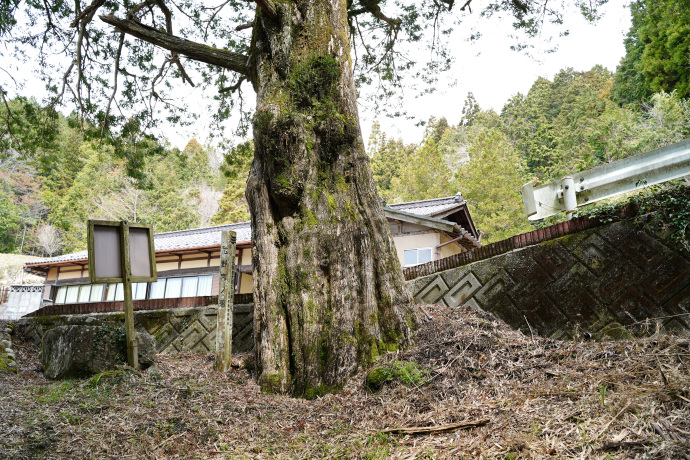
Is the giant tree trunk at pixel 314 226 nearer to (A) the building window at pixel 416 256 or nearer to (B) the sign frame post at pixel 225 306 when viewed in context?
(B) the sign frame post at pixel 225 306

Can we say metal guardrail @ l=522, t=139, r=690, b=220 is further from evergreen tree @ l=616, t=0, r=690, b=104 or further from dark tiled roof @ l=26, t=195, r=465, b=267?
evergreen tree @ l=616, t=0, r=690, b=104

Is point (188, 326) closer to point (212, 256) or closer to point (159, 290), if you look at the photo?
point (212, 256)

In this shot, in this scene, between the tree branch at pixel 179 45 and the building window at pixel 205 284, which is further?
the building window at pixel 205 284

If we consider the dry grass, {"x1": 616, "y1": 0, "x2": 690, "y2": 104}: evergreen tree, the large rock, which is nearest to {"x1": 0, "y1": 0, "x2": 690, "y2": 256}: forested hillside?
{"x1": 616, "y1": 0, "x2": 690, "y2": 104}: evergreen tree

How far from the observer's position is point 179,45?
20.7 feet

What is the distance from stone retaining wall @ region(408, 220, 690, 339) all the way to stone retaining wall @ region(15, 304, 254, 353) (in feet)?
12.2

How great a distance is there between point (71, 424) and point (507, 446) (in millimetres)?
3448

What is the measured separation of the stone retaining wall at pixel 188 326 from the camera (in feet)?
23.8

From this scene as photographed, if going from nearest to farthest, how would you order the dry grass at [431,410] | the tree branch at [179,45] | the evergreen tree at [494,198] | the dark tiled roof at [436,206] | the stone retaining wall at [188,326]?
the dry grass at [431,410] < the tree branch at [179,45] < the stone retaining wall at [188,326] < the dark tiled roof at [436,206] < the evergreen tree at [494,198]

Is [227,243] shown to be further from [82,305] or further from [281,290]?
[82,305]

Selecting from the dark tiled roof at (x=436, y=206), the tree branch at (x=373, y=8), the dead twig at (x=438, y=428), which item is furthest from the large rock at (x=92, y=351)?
the dark tiled roof at (x=436, y=206)

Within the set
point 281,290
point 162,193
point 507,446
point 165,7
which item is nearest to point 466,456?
point 507,446

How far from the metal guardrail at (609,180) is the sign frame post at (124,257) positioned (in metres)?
4.95

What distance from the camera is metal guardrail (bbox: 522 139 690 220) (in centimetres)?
419
